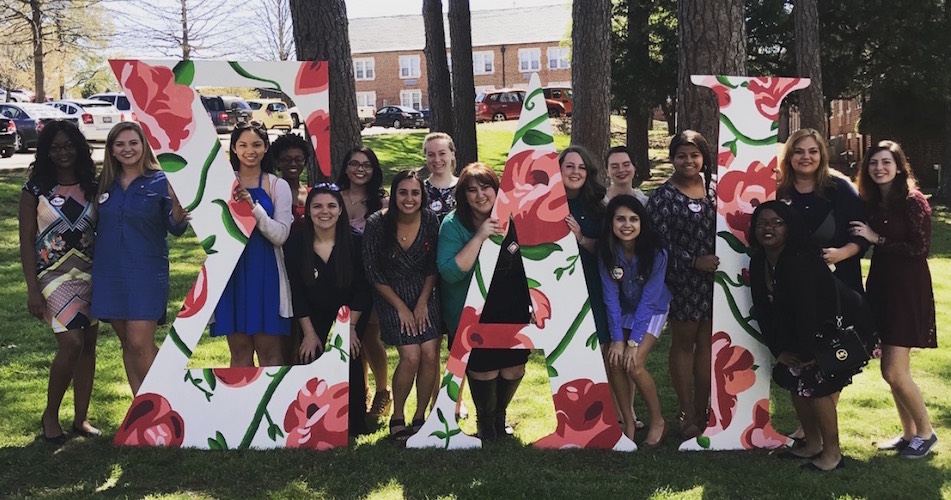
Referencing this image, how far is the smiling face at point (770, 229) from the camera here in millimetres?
4285

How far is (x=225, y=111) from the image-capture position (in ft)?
90.4

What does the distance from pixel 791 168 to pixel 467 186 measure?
1771mm

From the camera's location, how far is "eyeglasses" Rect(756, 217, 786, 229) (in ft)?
14.0

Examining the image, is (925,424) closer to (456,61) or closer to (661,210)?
(661,210)

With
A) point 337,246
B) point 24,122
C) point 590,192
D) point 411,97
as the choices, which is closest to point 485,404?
point 337,246

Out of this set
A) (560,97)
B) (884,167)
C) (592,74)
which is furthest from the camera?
(560,97)

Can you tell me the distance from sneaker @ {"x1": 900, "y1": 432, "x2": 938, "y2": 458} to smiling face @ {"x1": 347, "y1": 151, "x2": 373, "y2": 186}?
3361 millimetres

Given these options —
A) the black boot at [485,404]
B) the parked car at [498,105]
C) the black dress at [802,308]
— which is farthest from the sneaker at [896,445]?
the parked car at [498,105]

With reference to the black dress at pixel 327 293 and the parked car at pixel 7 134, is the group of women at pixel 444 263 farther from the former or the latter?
the parked car at pixel 7 134

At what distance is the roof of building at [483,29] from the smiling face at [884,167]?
4860 cm

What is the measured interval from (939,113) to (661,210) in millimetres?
16728

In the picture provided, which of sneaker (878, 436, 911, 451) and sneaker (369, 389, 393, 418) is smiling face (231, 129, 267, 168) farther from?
sneaker (878, 436, 911, 451)

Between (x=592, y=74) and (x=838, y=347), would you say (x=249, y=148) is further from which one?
(x=592, y=74)

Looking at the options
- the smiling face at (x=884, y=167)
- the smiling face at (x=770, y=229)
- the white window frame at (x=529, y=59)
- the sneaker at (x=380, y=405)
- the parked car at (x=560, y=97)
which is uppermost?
the white window frame at (x=529, y=59)
